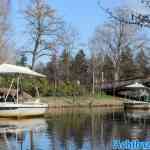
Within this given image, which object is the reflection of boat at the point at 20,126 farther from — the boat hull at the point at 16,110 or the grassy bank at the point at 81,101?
the grassy bank at the point at 81,101

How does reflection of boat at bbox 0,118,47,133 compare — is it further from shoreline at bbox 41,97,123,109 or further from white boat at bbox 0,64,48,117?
shoreline at bbox 41,97,123,109

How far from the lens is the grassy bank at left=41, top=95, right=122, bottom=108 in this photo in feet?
170

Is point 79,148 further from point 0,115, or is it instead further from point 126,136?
point 0,115

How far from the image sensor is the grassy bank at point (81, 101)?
51.9 metres

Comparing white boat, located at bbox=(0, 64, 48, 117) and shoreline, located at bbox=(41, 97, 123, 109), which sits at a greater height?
white boat, located at bbox=(0, 64, 48, 117)

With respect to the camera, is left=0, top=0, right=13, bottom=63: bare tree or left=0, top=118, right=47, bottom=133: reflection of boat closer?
left=0, top=118, right=47, bottom=133: reflection of boat

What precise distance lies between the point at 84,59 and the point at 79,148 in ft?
247

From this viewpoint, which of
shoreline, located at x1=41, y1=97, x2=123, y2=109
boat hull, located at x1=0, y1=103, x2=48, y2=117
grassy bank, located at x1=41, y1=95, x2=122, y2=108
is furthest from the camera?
grassy bank, located at x1=41, y1=95, x2=122, y2=108

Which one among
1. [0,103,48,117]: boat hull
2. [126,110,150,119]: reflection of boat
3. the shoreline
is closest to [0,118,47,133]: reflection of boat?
[0,103,48,117]: boat hull

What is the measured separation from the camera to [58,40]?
6228 centimetres

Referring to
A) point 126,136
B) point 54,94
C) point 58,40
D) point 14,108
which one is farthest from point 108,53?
point 126,136

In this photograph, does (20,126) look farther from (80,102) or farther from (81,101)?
(81,101)

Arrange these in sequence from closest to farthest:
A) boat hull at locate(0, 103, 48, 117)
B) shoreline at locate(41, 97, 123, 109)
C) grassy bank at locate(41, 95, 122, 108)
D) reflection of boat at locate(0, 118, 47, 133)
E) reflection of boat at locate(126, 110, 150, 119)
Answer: reflection of boat at locate(0, 118, 47, 133) < boat hull at locate(0, 103, 48, 117) < reflection of boat at locate(126, 110, 150, 119) < shoreline at locate(41, 97, 123, 109) < grassy bank at locate(41, 95, 122, 108)

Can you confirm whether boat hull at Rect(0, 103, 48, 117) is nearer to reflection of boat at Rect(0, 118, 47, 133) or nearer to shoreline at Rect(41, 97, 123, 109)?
reflection of boat at Rect(0, 118, 47, 133)
